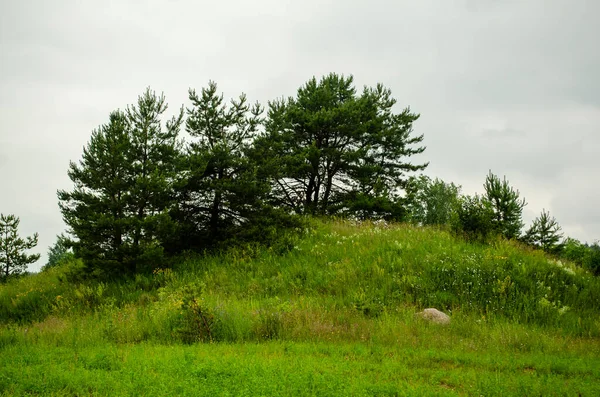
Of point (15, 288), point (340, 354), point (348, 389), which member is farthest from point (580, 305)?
point (15, 288)

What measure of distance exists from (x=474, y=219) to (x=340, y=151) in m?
11.0

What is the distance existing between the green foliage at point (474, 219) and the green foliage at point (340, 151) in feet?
26.5

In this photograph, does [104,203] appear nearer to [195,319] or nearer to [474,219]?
[195,319]

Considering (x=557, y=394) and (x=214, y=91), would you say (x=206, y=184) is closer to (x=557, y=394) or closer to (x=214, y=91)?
(x=214, y=91)

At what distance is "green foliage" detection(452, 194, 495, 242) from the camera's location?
50.2 feet

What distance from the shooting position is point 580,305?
429 inches

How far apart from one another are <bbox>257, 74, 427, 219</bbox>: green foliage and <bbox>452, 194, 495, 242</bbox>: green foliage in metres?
8.08

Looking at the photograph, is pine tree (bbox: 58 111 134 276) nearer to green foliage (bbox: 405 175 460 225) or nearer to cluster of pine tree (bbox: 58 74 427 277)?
cluster of pine tree (bbox: 58 74 427 277)

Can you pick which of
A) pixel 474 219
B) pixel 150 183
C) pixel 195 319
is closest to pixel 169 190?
pixel 150 183

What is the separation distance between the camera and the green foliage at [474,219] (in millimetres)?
15312

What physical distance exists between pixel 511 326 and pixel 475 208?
24.3ft

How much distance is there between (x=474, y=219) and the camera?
50.7 feet

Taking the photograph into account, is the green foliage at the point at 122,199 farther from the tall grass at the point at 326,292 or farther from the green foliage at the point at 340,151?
the green foliage at the point at 340,151

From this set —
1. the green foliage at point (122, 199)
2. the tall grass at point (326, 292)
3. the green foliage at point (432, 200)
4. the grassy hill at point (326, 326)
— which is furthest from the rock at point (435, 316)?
the green foliage at point (432, 200)
